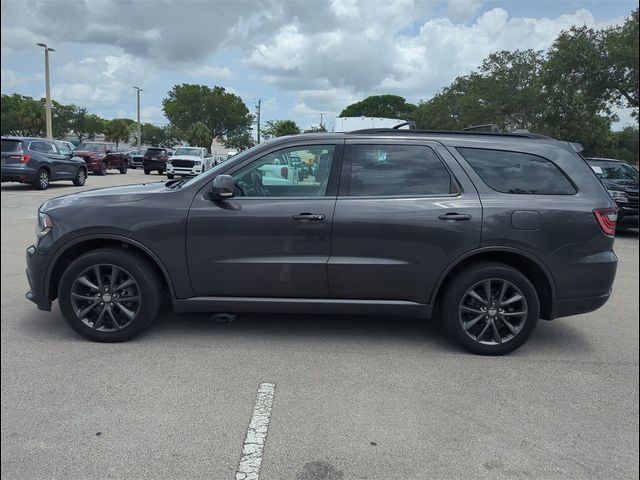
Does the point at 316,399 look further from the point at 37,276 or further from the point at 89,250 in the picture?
the point at 37,276

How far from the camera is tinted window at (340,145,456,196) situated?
4125mm

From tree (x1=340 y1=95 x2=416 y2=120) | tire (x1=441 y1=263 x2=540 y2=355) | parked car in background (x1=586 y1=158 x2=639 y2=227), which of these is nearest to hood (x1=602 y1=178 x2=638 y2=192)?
parked car in background (x1=586 y1=158 x2=639 y2=227)

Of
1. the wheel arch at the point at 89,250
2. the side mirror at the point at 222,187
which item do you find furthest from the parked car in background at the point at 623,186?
the wheel arch at the point at 89,250

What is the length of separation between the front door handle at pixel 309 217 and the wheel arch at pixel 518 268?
3.62 ft

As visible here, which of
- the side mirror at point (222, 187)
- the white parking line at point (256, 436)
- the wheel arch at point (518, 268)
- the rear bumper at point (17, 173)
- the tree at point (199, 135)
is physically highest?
the tree at point (199, 135)

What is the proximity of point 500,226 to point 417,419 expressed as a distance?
172 centimetres

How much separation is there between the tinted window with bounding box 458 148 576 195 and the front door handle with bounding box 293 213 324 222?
134 cm

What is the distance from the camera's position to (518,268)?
4219mm

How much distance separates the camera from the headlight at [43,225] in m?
4.07

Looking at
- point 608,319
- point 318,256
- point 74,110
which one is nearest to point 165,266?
point 318,256

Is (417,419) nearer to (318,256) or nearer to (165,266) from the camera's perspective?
(318,256)

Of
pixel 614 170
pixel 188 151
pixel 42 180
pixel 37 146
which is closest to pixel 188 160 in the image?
pixel 188 151

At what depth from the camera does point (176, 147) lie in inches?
1012

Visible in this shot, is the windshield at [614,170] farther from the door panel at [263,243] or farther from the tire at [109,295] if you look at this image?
the tire at [109,295]
